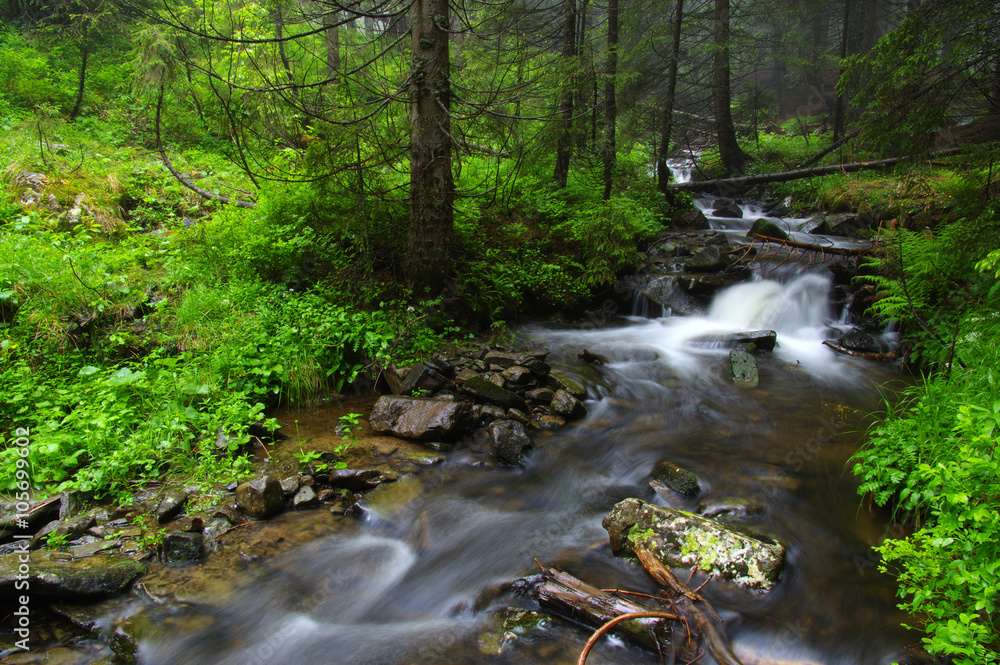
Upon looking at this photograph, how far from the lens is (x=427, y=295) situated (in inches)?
268

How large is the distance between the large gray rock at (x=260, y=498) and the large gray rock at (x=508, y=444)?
2116 millimetres

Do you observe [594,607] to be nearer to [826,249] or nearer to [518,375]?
[518,375]

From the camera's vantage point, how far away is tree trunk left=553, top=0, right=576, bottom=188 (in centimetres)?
937

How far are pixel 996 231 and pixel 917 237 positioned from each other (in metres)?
3.37

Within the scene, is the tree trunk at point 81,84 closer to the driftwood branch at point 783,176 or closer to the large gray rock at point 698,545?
the driftwood branch at point 783,176

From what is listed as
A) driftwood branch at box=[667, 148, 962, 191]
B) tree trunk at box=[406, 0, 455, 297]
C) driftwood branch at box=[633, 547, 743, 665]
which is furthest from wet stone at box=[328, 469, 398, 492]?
driftwood branch at box=[667, 148, 962, 191]

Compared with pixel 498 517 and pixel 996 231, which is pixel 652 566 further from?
pixel 996 231

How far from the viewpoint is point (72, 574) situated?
3.04 meters

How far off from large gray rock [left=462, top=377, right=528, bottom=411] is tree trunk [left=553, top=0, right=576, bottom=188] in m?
5.66

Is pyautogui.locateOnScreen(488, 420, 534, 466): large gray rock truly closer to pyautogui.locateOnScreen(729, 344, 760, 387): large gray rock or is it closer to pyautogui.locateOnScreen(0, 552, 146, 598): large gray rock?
pyautogui.locateOnScreen(0, 552, 146, 598): large gray rock

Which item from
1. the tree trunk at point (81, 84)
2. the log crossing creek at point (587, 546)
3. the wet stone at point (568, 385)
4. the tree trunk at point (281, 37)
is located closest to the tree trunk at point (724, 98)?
the log crossing creek at point (587, 546)

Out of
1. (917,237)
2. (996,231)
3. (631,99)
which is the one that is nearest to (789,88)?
(631,99)

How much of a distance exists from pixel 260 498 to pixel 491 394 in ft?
8.78

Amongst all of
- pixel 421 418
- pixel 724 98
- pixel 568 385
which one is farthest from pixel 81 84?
pixel 724 98
